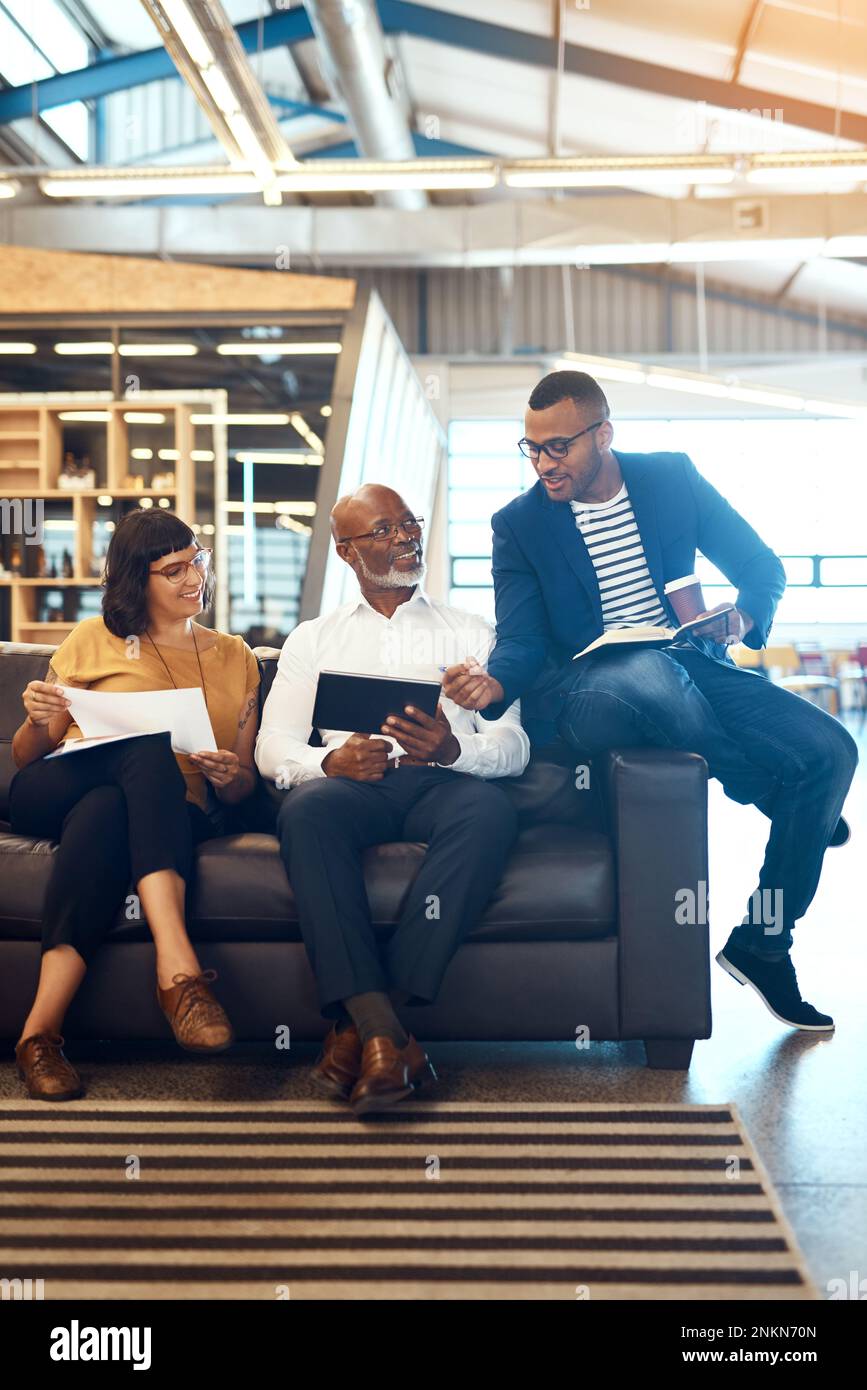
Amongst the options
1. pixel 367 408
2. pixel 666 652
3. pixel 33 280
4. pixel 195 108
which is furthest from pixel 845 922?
pixel 195 108

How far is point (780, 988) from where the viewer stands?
2.65 meters

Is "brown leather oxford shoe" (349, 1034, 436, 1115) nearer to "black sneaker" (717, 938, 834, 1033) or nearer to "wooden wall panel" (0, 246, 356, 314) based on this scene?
"black sneaker" (717, 938, 834, 1033)

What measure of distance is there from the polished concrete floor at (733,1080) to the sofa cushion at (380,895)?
0.27m

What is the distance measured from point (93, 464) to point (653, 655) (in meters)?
5.83

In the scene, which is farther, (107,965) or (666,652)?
(666,652)

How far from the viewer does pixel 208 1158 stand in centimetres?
192

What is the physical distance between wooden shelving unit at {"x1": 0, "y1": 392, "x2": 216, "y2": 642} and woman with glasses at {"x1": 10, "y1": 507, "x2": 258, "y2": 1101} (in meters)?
4.91

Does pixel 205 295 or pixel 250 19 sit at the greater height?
pixel 250 19

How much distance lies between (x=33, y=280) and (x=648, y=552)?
19.2 feet

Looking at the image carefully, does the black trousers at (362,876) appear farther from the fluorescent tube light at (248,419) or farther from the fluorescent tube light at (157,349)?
the fluorescent tube light at (248,419)

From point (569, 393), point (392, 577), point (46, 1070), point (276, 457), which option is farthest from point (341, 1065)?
point (276, 457)

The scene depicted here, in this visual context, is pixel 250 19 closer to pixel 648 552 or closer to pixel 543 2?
pixel 543 2

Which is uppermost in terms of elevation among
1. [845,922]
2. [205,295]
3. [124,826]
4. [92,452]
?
[205,295]

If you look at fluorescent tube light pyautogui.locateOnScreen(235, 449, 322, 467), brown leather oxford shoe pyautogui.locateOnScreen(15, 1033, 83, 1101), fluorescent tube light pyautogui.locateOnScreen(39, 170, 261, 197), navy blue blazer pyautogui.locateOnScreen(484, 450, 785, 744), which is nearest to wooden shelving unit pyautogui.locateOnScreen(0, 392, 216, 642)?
fluorescent tube light pyautogui.locateOnScreen(235, 449, 322, 467)
